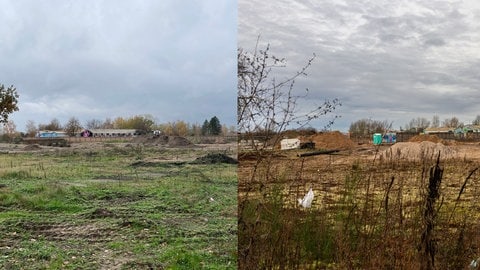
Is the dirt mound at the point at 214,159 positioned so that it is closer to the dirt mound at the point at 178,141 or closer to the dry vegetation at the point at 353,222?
the dirt mound at the point at 178,141

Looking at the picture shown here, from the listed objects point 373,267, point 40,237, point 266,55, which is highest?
point 266,55

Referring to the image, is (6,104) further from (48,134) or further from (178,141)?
(178,141)

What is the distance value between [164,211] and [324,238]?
16.0ft

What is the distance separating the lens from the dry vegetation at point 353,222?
255cm

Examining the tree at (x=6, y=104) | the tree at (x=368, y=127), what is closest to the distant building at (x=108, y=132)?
the tree at (x=6, y=104)

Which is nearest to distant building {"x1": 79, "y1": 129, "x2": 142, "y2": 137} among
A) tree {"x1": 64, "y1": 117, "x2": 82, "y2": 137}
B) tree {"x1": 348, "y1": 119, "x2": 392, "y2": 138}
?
tree {"x1": 64, "y1": 117, "x2": 82, "y2": 137}

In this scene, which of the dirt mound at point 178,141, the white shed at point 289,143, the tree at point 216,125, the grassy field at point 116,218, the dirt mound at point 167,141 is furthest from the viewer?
the dirt mound at point 178,141

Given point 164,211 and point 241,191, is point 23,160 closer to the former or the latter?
point 164,211

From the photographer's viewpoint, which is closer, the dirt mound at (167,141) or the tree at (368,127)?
the tree at (368,127)

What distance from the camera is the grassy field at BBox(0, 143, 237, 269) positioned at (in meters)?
4.56

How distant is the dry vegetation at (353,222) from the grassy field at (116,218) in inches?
33.9

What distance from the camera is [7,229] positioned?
5797 mm

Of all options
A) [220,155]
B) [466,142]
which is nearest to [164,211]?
[466,142]

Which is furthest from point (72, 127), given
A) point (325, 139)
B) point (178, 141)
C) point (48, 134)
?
point (325, 139)
